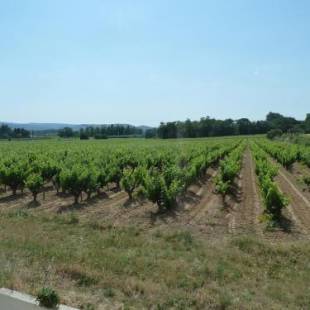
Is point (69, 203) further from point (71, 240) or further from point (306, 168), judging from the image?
point (306, 168)

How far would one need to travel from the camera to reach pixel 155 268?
6645 millimetres

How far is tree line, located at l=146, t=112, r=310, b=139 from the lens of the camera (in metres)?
110

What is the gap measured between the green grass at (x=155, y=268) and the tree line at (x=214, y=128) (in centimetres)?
9994


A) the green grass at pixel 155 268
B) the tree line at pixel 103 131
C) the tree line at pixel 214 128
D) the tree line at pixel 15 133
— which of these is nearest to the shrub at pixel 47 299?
the green grass at pixel 155 268

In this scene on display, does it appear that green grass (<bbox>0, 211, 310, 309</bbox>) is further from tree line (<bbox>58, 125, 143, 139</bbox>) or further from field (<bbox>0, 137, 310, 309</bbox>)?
tree line (<bbox>58, 125, 143, 139</bbox>)

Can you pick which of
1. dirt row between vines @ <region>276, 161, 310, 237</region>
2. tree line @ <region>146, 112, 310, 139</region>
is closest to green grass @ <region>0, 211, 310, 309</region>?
dirt row between vines @ <region>276, 161, 310, 237</region>

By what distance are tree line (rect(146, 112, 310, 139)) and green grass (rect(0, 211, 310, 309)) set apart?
9994 cm

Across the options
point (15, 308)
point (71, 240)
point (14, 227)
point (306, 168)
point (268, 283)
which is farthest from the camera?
point (306, 168)

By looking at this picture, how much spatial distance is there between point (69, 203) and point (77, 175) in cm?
107

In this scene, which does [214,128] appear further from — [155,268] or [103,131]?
[155,268]

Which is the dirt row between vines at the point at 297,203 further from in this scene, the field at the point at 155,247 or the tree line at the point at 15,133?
the tree line at the point at 15,133

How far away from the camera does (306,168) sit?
1108 inches

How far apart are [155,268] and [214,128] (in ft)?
362

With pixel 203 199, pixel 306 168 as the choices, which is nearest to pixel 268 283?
pixel 203 199
